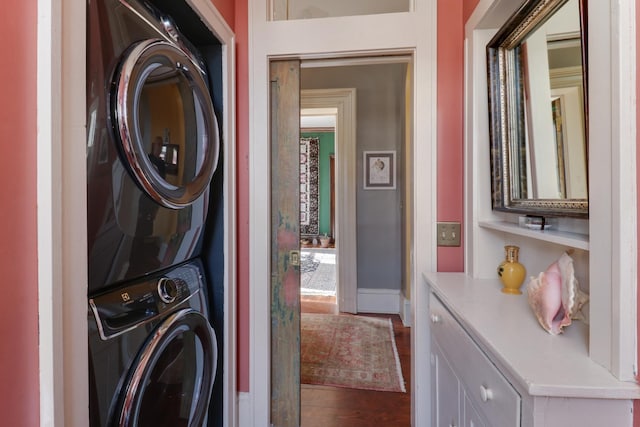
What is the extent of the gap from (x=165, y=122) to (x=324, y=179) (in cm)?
634

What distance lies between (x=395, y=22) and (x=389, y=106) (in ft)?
5.81

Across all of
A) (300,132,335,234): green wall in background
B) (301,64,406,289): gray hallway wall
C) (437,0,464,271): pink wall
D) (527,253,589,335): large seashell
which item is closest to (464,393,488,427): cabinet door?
(527,253,589,335): large seashell

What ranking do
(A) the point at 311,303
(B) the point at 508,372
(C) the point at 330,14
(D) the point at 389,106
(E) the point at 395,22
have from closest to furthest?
1. (B) the point at 508,372
2. (E) the point at 395,22
3. (C) the point at 330,14
4. (D) the point at 389,106
5. (A) the point at 311,303

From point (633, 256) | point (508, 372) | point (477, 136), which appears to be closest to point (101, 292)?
point (508, 372)

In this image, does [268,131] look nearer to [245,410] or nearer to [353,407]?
[245,410]

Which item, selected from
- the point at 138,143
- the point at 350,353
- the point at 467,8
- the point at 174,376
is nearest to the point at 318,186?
the point at 350,353

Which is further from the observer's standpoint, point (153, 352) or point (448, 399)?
point (448, 399)

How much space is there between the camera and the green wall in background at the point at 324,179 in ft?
23.8

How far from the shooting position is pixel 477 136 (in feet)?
4.62

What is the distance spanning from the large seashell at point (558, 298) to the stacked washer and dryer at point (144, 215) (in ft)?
3.69

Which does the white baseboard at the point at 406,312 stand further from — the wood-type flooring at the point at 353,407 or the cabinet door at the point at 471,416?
the cabinet door at the point at 471,416

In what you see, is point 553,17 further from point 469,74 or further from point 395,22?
point 395,22

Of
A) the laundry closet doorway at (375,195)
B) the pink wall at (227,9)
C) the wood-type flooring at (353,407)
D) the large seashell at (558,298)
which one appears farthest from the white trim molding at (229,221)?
the laundry closet doorway at (375,195)

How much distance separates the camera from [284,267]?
67.5 inches
